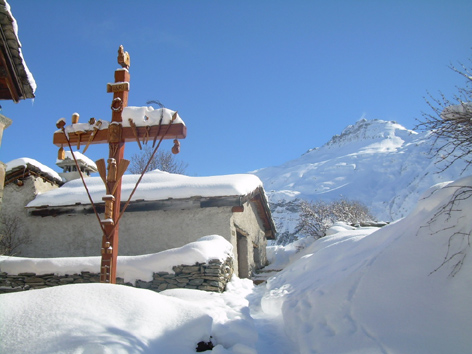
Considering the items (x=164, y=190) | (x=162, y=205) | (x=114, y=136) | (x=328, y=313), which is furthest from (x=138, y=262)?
(x=328, y=313)

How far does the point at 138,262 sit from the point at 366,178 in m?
64.0

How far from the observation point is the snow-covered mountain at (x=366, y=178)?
50.6 m

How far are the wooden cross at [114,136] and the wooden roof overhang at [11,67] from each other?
95 cm

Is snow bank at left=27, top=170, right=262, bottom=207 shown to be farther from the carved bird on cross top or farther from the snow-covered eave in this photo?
the carved bird on cross top

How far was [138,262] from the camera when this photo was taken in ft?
23.0

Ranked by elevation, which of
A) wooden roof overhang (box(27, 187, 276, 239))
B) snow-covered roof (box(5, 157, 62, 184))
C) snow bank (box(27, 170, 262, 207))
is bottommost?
wooden roof overhang (box(27, 187, 276, 239))

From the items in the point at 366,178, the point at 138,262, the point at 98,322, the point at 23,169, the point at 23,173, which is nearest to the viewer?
the point at 98,322

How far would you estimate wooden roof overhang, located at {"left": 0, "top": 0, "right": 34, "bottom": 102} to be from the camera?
4426mm

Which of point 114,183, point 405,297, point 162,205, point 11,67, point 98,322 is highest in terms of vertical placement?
point 11,67

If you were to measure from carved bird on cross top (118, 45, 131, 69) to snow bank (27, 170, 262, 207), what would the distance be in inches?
162

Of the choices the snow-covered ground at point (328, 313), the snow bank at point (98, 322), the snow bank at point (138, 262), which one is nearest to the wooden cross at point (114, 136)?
the snow-covered ground at point (328, 313)

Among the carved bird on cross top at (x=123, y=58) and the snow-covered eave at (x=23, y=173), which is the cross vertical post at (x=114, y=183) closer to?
the carved bird on cross top at (x=123, y=58)

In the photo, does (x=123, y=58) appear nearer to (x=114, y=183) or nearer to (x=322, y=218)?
(x=114, y=183)

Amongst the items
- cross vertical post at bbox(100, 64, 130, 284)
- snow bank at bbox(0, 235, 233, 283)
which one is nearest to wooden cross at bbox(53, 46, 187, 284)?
cross vertical post at bbox(100, 64, 130, 284)
